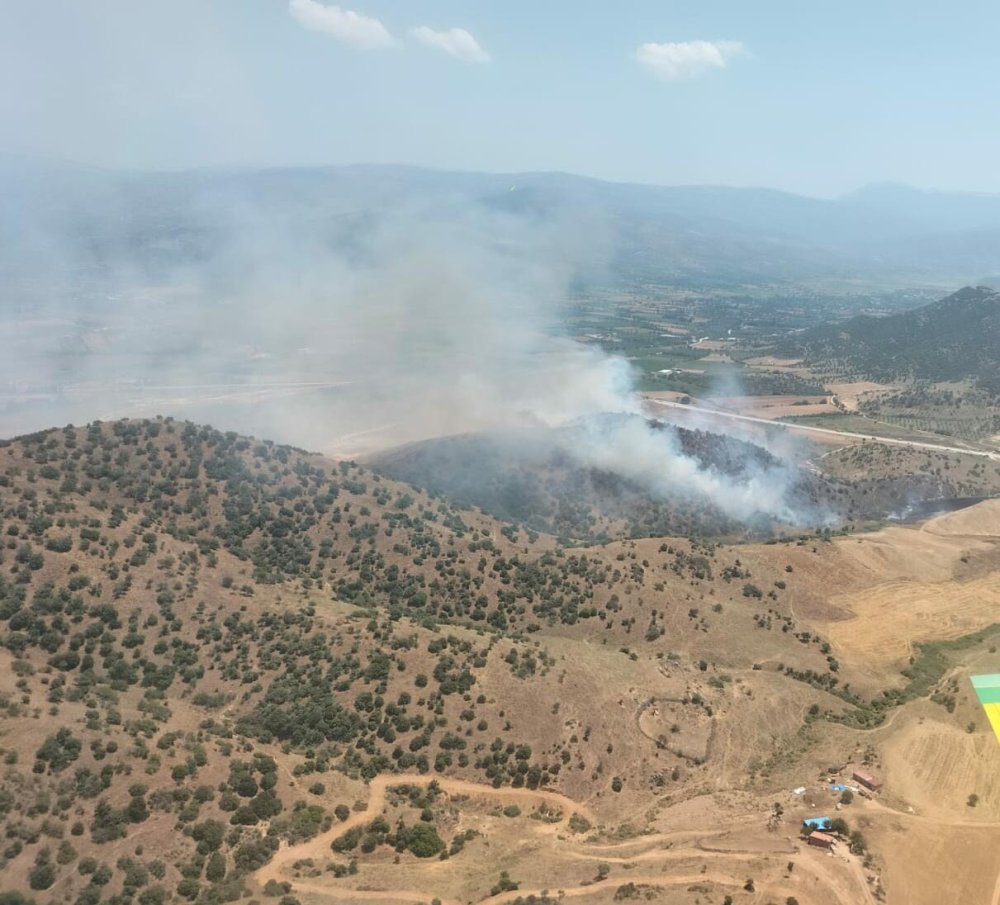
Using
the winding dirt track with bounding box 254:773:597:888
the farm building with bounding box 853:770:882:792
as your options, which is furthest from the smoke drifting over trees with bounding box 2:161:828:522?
the winding dirt track with bounding box 254:773:597:888

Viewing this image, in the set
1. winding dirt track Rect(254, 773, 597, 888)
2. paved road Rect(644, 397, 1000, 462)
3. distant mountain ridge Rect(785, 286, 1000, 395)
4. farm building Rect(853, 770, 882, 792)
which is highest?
distant mountain ridge Rect(785, 286, 1000, 395)

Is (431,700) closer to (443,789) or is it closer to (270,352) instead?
(443,789)

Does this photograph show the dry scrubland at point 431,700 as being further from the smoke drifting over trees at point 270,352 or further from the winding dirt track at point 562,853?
the smoke drifting over trees at point 270,352

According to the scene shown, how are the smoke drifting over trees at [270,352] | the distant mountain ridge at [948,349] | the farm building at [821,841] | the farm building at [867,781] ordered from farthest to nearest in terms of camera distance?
the distant mountain ridge at [948,349]
the smoke drifting over trees at [270,352]
the farm building at [867,781]
the farm building at [821,841]

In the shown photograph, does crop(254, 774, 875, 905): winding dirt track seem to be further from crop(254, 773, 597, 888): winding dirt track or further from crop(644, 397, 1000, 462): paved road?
crop(644, 397, 1000, 462): paved road

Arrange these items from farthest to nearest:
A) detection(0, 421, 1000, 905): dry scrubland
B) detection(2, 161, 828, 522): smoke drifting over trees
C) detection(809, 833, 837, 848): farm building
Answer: detection(2, 161, 828, 522): smoke drifting over trees < detection(809, 833, 837, 848): farm building < detection(0, 421, 1000, 905): dry scrubland

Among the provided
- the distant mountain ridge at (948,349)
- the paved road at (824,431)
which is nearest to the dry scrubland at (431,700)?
the paved road at (824,431)
